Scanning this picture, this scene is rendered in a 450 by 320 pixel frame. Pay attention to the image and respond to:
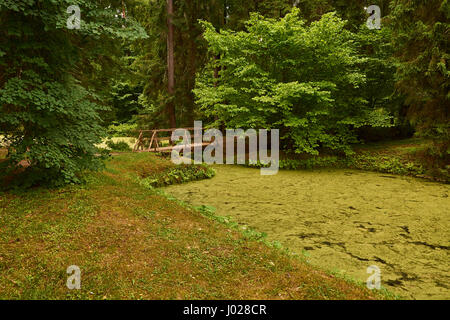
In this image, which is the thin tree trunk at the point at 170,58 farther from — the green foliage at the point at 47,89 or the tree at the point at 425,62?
the tree at the point at 425,62

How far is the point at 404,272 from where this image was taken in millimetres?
4410

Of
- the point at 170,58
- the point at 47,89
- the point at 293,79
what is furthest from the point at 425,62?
the point at 47,89

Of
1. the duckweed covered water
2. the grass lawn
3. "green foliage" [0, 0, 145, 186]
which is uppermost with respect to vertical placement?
"green foliage" [0, 0, 145, 186]

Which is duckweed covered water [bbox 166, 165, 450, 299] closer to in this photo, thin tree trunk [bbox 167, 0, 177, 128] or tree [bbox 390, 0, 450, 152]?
tree [bbox 390, 0, 450, 152]

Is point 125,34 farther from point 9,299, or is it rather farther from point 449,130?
point 449,130

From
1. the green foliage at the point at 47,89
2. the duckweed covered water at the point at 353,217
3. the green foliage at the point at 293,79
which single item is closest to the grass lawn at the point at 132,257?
the green foliage at the point at 47,89

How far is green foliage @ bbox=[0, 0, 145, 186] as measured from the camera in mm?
4723

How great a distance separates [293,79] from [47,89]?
10614 millimetres

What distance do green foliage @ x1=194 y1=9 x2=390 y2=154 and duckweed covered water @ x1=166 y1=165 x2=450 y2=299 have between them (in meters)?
2.84

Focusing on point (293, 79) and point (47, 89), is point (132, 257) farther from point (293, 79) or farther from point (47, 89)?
point (293, 79)

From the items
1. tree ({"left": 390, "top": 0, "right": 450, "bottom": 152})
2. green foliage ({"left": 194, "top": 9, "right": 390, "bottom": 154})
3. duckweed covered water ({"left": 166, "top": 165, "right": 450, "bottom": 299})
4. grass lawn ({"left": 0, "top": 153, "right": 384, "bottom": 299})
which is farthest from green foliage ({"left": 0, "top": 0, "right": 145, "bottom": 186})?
tree ({"left": 390, "top": 0, "right": 450, "bottom": 152})

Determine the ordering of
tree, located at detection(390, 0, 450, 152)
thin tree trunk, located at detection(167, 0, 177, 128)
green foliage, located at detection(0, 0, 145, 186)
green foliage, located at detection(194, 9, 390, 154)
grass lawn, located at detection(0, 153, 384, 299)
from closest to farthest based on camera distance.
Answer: grass lawn, located at detection(0, 153, 384, 299)
green foliage, located at detection(0, 0, 145, 186)
tree, located at detection(390, 0, 450, 152)
green foliage, located at detection(194, 9, 390, 154)
thin tree trunk, located at detection(167, 0, 177, 128)

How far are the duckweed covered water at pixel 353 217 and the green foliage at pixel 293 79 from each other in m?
2.84
